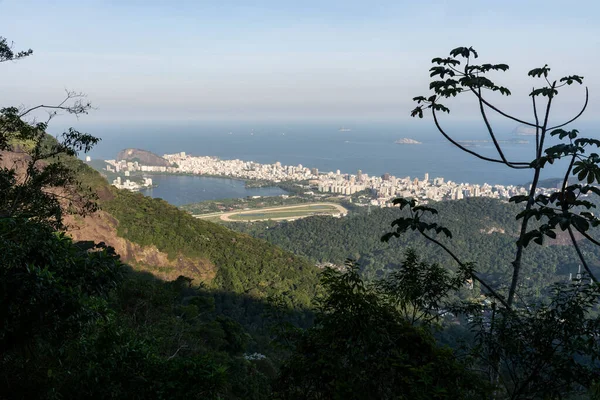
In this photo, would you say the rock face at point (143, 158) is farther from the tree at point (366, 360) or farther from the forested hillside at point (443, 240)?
the tree at point (366, 360)

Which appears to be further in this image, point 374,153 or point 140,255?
point 374,153

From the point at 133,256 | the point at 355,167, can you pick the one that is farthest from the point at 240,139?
the point at 133,256

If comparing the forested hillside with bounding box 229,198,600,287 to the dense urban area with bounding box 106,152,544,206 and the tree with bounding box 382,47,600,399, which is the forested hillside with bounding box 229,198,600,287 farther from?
the tree with bounding box 382,47,600,399

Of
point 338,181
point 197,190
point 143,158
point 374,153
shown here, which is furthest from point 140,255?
point 374,153

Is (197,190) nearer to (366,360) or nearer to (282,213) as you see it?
(282,213)

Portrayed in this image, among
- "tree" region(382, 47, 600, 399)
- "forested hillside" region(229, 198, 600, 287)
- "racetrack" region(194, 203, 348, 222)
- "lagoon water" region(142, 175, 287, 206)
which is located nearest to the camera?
"tree" region(382, 47, 600, 399)

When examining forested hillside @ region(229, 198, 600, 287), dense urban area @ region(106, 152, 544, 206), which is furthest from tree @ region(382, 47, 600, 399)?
dense urban area @ region(106, 152, 544, 206)

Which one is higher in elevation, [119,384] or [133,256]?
[119,384]

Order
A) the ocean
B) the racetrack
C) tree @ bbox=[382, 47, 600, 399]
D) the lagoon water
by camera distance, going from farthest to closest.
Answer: the ocean < the lagoon water < the racetrack < tree @ bbox=[382, 47, 600, 399]

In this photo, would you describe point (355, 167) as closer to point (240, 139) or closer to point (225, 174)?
point (225, 174)
